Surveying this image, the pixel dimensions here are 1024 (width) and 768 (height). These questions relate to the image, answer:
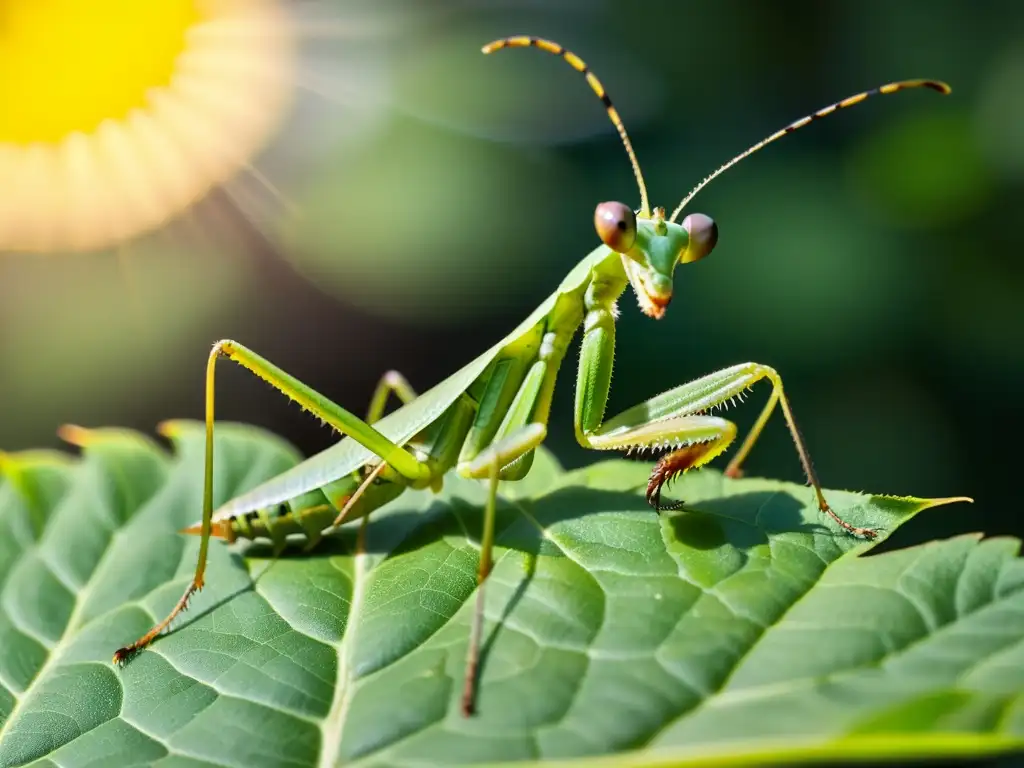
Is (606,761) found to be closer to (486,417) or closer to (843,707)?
(843,707)

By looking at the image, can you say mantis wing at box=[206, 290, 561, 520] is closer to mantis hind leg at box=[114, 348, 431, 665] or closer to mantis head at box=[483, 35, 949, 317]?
mantis hind leg at box=[114, 348, 431, 665]

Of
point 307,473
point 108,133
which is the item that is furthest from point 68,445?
point 307,473

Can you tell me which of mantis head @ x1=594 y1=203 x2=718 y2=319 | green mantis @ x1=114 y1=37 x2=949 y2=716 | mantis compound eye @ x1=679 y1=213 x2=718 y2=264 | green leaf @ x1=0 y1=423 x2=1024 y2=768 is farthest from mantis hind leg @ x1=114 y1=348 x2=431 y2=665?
mantis compound eye @ x1=679 y1=213 x2=718 y2=264

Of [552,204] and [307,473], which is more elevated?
[552,204]

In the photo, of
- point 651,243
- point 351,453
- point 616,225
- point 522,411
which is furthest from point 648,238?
point 351,453

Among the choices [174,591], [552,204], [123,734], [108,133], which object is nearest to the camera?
[123,734]

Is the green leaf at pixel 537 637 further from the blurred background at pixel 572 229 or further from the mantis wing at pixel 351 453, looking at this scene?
the blurred background at pixel 572 229

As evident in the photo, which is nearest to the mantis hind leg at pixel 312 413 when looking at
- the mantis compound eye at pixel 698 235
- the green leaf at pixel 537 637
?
the green leaf at pixel 537 637
